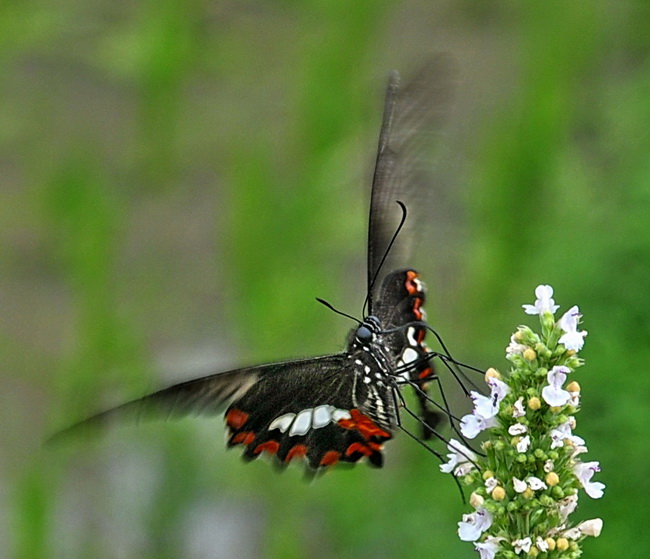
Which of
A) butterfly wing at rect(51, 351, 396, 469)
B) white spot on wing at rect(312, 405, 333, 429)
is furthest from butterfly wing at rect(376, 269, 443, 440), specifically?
white spot on wing at rect(312, 405, 333, 429)

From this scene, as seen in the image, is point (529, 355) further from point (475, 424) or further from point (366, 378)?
point (366, 378)

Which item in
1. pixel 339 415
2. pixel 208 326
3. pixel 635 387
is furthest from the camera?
pixel 208 326

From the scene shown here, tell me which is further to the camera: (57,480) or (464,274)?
(464,274)

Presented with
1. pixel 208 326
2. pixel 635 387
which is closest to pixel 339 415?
pixel 635 387

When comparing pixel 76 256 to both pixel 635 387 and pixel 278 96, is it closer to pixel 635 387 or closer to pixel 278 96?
pixel 635 387

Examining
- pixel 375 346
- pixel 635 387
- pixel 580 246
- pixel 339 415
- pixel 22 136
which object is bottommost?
pixel 339 415
